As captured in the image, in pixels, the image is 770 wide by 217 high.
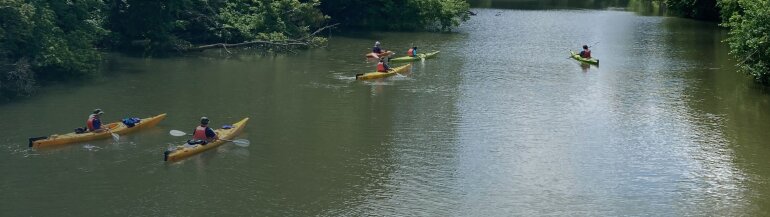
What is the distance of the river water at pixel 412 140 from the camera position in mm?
26908

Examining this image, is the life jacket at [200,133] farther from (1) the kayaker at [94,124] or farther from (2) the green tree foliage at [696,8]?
(2) the green tree foliage at [696,8]

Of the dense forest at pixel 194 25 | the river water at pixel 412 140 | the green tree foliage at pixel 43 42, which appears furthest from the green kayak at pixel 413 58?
the green tree foliage at pixel 43 42

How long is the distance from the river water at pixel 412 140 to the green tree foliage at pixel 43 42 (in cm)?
122

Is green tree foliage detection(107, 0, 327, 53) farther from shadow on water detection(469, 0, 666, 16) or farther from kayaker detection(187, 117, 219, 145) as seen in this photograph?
shadow on water detection(469, 0, 666, 16)

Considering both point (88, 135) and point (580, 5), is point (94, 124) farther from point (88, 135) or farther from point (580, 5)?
point (580, 5)

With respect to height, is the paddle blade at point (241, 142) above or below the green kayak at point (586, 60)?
below

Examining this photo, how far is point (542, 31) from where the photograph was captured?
219 feet

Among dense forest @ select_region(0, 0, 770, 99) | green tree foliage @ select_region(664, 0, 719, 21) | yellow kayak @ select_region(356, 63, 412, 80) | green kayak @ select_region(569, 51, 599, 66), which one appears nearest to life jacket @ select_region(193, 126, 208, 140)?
dense forest @ select_region(0, 0, 770, 99)

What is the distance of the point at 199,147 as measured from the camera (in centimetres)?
3134

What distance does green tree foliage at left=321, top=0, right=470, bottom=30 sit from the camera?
65.2 meters

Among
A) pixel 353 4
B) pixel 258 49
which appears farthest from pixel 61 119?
pixel 353 4

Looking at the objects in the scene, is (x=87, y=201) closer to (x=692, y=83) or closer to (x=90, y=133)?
(x=90, y=133)

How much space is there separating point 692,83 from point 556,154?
16141 mm

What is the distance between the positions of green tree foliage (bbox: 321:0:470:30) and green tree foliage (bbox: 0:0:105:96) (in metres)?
24.0
